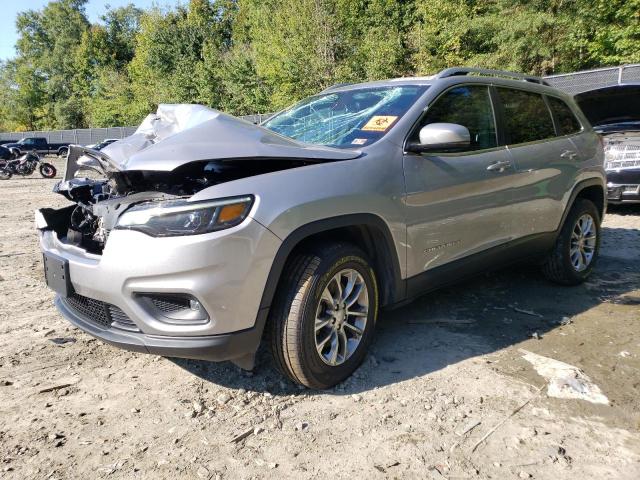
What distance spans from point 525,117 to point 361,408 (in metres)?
2.79

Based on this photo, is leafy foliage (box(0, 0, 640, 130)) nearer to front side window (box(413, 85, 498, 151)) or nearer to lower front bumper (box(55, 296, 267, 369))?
front side window (box(413, 85, 498, 151))

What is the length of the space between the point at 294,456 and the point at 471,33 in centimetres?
2488

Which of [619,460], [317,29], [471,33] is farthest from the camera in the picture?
[317,29]

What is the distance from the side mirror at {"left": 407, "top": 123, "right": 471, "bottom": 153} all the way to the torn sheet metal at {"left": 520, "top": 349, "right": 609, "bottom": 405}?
142 centimetres

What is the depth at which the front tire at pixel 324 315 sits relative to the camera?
252 cm

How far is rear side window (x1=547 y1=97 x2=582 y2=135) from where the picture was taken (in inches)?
175

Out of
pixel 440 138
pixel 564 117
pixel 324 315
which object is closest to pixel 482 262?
pixel 440 138

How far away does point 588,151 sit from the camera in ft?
15.1

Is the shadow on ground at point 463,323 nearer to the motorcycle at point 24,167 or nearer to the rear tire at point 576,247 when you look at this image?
the rear tire at point 576,247

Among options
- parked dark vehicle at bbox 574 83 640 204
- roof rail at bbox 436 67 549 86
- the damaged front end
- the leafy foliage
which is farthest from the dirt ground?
the leafy foliage

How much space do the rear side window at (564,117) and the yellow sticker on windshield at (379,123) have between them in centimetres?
207

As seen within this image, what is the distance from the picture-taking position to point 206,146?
254cm

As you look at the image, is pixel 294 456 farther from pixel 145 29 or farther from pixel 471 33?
pixel 145 29

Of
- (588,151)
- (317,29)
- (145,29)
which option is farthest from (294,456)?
(145,29)
